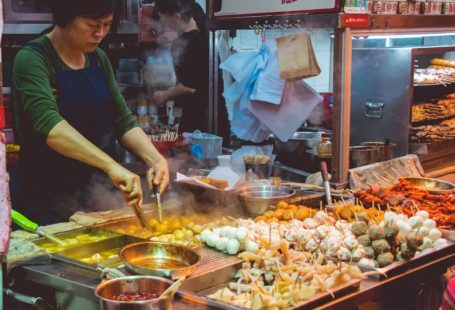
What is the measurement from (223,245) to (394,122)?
2665 millimetres

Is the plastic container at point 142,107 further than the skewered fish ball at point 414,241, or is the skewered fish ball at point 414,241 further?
the plastic container at point 142,107

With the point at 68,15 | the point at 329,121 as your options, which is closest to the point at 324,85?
the point at 329,121

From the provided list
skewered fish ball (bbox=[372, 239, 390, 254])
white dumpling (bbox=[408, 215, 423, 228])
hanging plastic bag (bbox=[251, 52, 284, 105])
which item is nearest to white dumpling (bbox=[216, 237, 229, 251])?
skewered fish ball (bbox=[372, 239, 390, 254])

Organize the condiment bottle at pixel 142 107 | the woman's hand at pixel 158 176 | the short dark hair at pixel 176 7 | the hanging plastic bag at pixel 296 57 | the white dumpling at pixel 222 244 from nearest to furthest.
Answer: the white dumpling at pixel 222 244 < the woman's hand at pixel 158 176 < the hanging plastic bag at pixel 296 57 < the condiment bottle at pixel 142 107 < the short dark hair at pixel 176 7

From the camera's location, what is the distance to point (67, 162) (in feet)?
13.9

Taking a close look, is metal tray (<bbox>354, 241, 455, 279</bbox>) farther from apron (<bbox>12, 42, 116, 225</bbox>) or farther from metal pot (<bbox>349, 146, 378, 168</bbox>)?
apron (<bbox>12, 42, 116, 225</bbox>)

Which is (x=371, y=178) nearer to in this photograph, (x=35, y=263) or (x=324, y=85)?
(x=35, y=263)

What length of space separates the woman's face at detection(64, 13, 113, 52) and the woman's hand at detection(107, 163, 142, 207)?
34.7 inches

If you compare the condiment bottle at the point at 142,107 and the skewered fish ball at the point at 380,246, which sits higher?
the condiment bottle at the point at 142,107

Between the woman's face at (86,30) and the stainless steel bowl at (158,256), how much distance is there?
1415 millimetres

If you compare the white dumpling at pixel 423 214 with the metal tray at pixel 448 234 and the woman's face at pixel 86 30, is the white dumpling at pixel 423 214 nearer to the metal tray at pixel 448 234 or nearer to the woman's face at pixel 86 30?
the metal tray at pixel 448 234

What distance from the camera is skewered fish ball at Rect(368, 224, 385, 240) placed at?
3.43 meters

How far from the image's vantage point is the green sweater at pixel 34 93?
3754 millimetres

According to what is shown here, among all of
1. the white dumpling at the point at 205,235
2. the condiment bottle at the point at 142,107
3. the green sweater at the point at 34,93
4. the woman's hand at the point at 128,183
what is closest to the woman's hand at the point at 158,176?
the woman's hand at the point at 128,183
